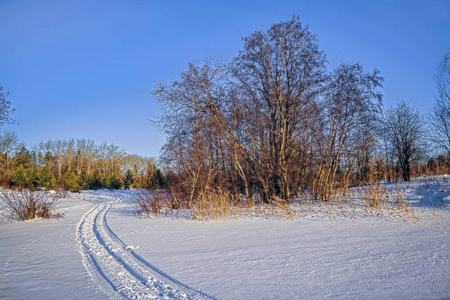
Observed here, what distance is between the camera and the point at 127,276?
374 cm

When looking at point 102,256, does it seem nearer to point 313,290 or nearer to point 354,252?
point 313,290

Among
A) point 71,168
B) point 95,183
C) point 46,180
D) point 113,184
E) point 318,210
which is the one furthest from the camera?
point 71,168

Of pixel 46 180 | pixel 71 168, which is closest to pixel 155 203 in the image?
pixel 46 180

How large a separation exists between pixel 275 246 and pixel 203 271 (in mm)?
1754

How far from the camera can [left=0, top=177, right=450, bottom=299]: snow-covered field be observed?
10.00ft

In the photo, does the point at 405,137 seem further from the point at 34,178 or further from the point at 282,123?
the point at 34,178

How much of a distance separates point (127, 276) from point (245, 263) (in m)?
1.90

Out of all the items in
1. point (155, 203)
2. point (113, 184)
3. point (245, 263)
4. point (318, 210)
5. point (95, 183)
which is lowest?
point (318, 210)

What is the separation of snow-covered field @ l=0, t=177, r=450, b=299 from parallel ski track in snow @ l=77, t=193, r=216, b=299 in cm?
1

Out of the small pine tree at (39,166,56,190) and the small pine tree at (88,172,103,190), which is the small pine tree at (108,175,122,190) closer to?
the small pine tree at (88,172,103,190)

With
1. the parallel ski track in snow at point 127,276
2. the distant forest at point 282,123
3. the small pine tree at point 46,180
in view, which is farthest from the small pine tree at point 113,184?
the parallel ski track in snow at point 127,276

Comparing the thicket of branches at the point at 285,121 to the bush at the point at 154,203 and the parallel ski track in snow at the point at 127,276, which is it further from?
the parallel ski track in snow at the point at 127,276

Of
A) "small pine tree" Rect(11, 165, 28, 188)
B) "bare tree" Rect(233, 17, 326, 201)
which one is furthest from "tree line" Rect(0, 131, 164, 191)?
"bare tree" Rect(233, 17, 326, 201)

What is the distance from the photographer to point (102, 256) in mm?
4848
